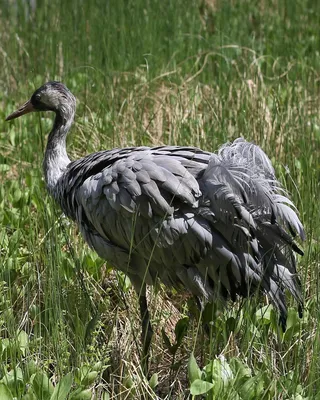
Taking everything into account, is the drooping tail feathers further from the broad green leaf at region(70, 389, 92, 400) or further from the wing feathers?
the broad green leaf at region(70, 389, 92, 400)

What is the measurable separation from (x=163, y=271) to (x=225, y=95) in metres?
2.10

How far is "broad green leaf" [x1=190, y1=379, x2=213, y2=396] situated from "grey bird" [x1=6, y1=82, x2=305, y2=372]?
0.45m

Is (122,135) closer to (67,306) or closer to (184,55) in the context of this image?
(184,55)

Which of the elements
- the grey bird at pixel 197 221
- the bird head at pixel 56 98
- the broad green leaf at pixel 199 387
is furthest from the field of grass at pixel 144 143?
the bird head at pixel 56 98

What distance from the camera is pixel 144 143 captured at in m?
5.27

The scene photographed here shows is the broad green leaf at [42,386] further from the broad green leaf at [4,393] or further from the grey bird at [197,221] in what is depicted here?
the grey bird at [197,221]

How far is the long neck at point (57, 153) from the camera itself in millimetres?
4281

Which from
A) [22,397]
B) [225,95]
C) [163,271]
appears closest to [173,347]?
[163,271]

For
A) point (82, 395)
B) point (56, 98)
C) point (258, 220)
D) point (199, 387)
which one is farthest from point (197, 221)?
point (56, 98)

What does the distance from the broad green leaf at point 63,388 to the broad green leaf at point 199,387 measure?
443 millimetres

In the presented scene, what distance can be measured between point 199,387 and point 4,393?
68 cm

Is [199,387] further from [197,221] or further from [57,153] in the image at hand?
[57,153]

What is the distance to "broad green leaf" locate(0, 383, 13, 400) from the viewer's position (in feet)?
9.62

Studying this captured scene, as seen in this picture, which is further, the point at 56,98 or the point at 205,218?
the point at 56,98
